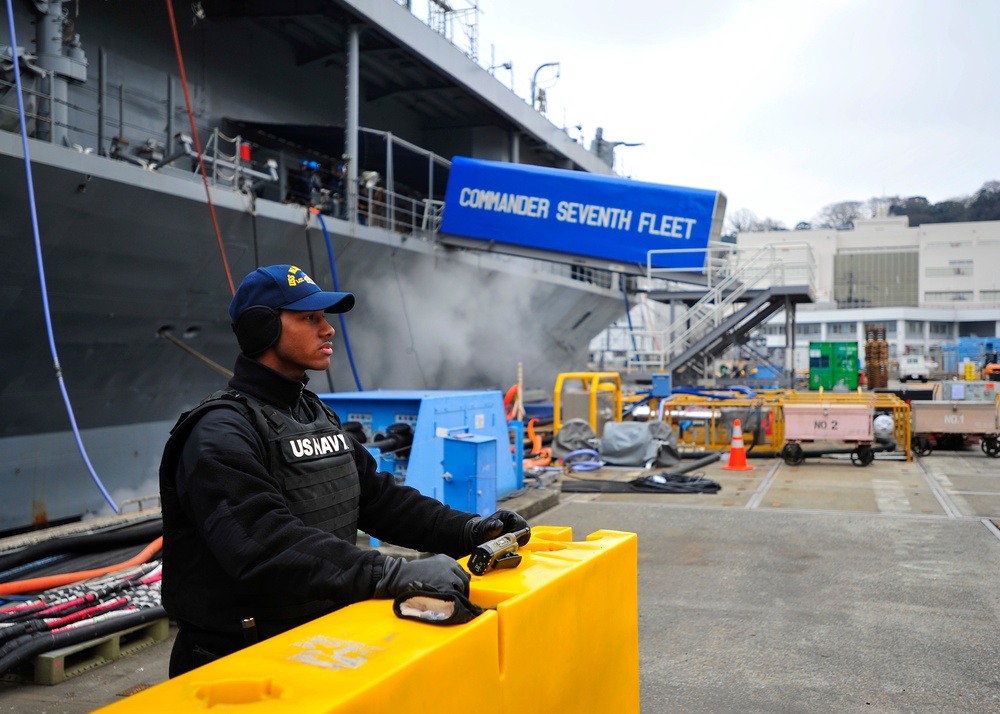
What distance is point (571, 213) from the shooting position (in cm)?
1594

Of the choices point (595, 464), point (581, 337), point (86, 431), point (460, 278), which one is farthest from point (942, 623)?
point (581, 337)

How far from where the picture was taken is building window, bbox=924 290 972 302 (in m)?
69.4

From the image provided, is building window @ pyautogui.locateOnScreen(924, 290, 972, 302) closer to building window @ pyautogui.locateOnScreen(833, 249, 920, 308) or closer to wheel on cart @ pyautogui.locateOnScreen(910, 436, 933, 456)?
building window @ pyautogui.locateOnScreen(833, 249, 920, 308)

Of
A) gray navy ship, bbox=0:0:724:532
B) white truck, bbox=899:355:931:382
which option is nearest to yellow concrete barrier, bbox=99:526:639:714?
gray navy ship, bbox=0:0:724:532

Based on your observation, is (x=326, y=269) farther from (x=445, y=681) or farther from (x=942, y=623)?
(x=445, y=681)

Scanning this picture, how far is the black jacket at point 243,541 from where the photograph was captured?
1.78 metres

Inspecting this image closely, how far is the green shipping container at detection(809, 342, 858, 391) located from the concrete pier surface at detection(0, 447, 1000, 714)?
1586 centimetres

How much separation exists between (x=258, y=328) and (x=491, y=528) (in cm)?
86

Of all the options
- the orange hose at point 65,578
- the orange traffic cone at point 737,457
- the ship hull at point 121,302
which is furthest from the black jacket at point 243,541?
the orange traffic cone at point 737,457

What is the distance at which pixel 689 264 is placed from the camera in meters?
15.7

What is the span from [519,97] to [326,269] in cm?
880

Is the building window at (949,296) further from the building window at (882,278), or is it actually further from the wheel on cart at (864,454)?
the wheel on cart at (864,454)

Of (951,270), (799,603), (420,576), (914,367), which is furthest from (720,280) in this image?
(951,270)

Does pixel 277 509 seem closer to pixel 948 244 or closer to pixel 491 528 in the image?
pixel 491 528
